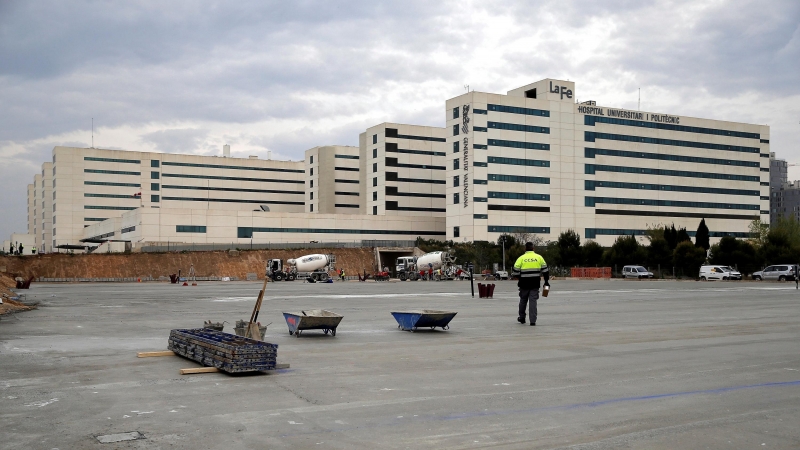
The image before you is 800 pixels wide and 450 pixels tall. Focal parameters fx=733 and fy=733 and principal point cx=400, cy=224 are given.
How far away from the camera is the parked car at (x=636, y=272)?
78625 mm

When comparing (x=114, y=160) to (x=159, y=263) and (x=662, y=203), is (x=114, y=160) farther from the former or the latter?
(x=662, y=203)

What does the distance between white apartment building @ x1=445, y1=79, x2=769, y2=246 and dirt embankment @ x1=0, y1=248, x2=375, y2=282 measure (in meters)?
20.8

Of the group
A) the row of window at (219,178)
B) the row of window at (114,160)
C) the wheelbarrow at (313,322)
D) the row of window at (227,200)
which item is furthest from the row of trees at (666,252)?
the row of window at (114,160)

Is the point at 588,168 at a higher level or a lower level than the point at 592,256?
higher

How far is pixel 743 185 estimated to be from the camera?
140 meters

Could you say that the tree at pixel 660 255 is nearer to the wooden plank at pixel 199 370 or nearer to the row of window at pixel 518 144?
the row of window at pixel 518 144

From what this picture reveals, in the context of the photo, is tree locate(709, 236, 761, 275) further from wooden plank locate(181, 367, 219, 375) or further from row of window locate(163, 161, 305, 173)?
row of window locate(163, 161, 305, 173)

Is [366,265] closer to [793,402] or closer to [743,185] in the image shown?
[743,185]

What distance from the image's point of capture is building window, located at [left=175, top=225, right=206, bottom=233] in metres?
123

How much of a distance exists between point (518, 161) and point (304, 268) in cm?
5018

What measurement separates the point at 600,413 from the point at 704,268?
7235cm

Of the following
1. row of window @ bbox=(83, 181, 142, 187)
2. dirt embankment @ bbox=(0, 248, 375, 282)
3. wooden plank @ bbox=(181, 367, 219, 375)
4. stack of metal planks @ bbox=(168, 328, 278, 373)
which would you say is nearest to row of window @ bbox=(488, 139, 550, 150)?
dirt embankment @ bbox=(0, 248, 375, 282)

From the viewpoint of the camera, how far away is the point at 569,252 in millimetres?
96625

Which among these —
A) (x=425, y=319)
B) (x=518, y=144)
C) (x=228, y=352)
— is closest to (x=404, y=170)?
(x=518, y=144)
